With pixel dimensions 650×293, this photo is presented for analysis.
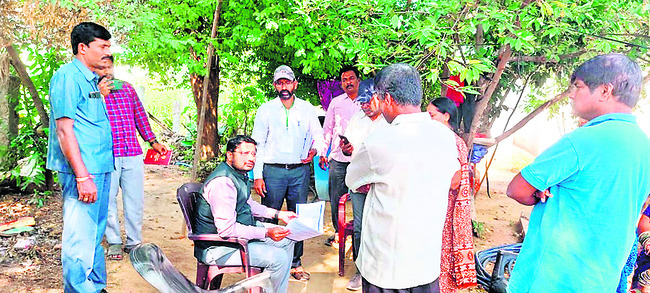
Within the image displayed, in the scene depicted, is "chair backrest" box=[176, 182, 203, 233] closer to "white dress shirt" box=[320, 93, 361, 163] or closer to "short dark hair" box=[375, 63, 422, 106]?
"white dress shirt" box=[320, 93, 361, 163]

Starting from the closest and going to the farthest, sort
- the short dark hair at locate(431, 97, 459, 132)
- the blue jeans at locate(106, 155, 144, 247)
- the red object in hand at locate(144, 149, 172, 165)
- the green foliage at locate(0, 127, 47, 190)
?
the short dark hair at locate(431, 97, 459, 132), the blue jeans at locate(106, 155, 144, 247), the red object in hand at locate(144, 149, 172, 165), the green foliage at locate(0, 127, 47, 190)

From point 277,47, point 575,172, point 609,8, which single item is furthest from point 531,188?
point 277,47

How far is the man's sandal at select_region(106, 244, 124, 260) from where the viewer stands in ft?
13.4

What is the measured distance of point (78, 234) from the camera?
2.91 metres

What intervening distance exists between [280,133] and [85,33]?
1.74 meters

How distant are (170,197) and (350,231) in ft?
11.1

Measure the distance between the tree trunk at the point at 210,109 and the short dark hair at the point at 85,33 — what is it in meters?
3.73

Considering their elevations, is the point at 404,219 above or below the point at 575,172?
below

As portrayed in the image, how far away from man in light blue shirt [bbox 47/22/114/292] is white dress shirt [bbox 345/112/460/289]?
1.75m

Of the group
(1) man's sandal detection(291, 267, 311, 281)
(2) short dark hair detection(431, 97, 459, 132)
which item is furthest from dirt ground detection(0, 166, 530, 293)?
(2) short dark hair detection(431, 97, 459, 132)

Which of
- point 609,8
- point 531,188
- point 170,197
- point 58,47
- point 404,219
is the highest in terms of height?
point 609,8

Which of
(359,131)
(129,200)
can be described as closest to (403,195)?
(359,131)

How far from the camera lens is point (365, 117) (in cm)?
383

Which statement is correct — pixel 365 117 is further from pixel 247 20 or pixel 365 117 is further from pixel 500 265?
pixel 247 20
